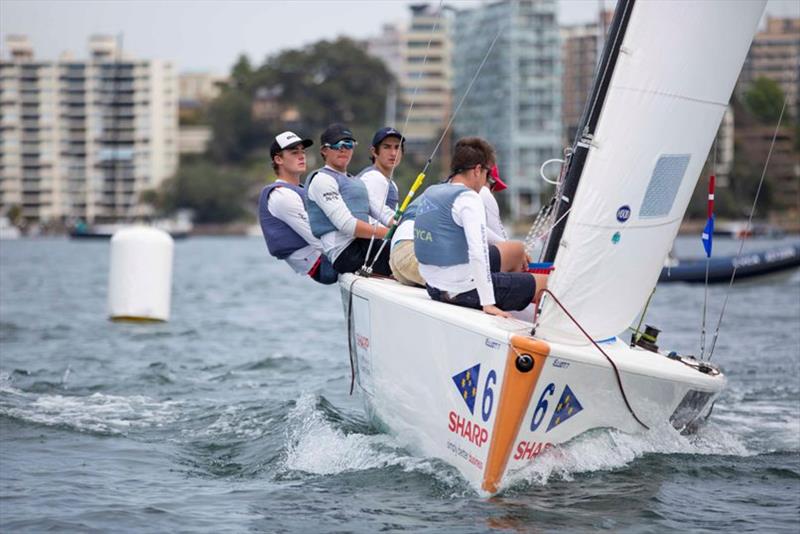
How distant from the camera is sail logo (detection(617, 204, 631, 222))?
234 inches

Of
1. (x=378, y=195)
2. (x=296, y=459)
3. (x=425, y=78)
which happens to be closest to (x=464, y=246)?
(x=296, y=459)

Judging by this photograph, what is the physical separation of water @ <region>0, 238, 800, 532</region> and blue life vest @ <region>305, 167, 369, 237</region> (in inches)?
44.9

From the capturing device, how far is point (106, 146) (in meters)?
112

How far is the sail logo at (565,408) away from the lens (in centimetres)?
598

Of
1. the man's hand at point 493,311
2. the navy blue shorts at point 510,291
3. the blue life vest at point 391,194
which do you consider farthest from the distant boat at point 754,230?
the man's hand at point 493,311

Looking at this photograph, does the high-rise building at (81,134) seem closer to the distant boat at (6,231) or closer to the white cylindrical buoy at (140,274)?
the distant boat at (6,231)

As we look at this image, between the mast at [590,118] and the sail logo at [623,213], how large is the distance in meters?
0.72

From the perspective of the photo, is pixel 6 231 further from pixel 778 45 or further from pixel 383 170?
pixel 383 170

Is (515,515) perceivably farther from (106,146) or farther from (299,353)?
(106,146)

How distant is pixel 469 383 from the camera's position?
6.00 metres

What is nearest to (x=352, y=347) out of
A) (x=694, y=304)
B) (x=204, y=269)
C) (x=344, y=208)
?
(x=344, y=208)

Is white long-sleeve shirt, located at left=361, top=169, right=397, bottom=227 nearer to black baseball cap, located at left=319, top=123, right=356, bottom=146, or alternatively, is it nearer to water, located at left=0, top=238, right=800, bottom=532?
black baseball cap, located at left=319, top=123, right=356, bottom=146

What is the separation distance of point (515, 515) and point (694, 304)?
14.7m

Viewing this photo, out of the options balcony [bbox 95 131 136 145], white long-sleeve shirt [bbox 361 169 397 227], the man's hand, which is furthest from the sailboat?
balcony [bbox 95 131 136 145]
